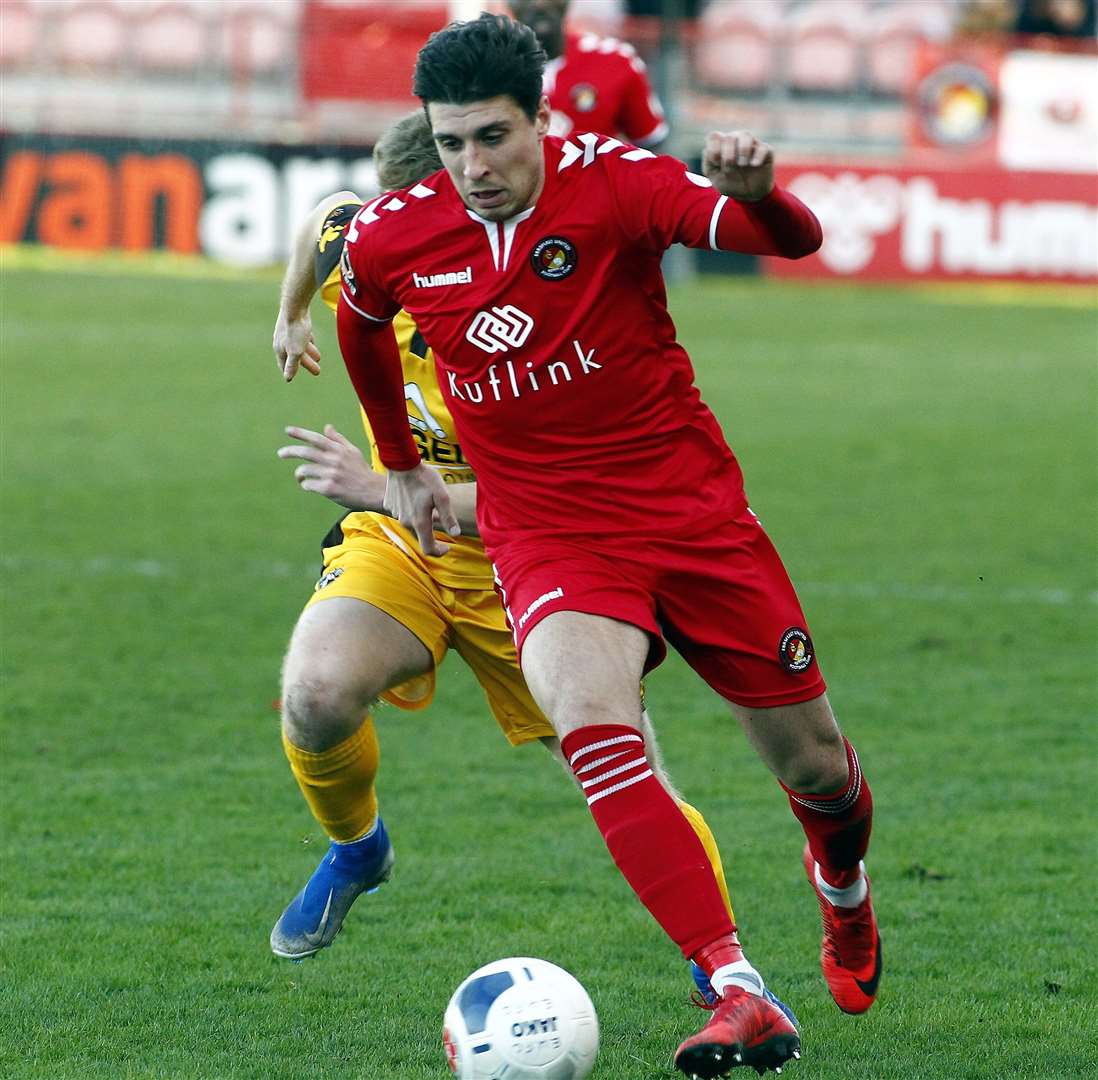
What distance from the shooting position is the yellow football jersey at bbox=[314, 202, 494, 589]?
4.92 metres

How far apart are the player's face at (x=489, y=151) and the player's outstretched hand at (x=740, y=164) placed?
43 centimetres

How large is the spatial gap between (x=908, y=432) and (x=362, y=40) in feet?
45.9

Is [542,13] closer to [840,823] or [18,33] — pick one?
[840,823]

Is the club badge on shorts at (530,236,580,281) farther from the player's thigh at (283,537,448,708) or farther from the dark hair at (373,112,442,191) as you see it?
the player's thigh at (283,537,448,708)

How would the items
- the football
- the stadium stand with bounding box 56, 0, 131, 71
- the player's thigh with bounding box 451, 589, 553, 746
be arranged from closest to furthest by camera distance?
the football, the player's thigh with bounding box 451, 589, 553, 746, the stadium stand with bounding box 56, 0, 131, 71

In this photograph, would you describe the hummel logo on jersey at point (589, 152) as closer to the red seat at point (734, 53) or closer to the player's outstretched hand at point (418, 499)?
the player's outstretched hand at point (418, 499)

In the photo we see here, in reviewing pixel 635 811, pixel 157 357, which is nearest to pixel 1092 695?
pixel 635 811

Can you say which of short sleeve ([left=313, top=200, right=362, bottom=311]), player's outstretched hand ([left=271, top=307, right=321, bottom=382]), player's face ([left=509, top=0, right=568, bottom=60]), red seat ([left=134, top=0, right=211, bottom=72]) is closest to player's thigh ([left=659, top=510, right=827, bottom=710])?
player's outstretched hand ([left=271, top=307, right=321, bottom=382])

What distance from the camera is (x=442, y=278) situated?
4.15 metres

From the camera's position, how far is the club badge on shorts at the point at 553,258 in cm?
406

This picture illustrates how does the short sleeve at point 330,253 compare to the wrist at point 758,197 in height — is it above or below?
below

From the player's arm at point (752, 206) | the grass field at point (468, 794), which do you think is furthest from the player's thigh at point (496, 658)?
the player's arm at point (752, 206)

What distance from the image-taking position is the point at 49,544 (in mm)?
9953

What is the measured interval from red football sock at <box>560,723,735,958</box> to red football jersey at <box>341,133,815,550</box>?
52 cm
